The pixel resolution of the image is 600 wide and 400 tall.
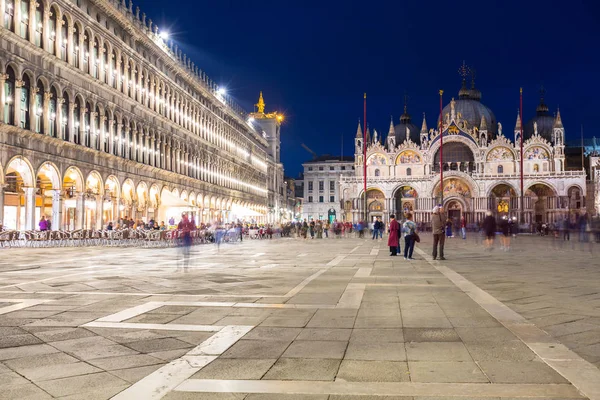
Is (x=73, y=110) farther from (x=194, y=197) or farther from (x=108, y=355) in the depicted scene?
(x=108, y=355)

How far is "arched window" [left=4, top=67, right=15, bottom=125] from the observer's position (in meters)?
26.7

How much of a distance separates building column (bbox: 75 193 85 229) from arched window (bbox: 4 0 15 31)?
986cm

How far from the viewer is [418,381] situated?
181 inches

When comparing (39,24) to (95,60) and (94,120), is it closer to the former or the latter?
(95,60)

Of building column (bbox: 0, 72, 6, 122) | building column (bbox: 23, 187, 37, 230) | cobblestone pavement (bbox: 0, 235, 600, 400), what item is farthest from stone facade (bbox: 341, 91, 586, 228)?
cobblestone pavement (bbox: 0, 235, 600, 400)

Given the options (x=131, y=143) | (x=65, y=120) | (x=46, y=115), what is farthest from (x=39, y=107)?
(x=131, y=143)

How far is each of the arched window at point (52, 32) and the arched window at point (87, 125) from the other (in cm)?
434

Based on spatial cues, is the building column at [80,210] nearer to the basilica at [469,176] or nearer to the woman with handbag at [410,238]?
the woman with handbag at [410,238]

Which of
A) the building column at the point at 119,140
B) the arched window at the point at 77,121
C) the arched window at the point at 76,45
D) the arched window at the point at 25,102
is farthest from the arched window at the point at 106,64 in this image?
the arched window at the point at 25,102

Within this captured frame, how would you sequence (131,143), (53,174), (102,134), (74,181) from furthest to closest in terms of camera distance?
(131,143), (102,134), (74,181), (53,174)

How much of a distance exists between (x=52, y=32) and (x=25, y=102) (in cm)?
477

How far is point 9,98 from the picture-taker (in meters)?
26.9

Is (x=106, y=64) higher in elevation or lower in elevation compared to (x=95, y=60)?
higher

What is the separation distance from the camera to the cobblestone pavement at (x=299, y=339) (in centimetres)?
445
